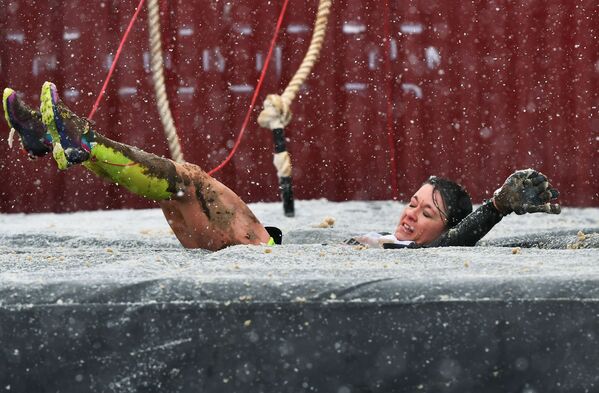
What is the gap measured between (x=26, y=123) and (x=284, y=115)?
1022 mm

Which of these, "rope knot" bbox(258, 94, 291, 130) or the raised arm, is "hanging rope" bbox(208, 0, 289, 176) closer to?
"rope knot" bbox(258, 94, 291, 130)

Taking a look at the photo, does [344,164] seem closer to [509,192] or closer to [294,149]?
[294,149]

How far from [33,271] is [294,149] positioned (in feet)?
6.12

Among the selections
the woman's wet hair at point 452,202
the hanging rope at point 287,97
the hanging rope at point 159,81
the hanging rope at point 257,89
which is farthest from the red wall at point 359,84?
the woman's wet hair at point 452,202

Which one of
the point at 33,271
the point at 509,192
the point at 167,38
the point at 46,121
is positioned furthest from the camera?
the point at 167,38

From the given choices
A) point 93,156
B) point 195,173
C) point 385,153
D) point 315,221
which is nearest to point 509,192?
point 195,173

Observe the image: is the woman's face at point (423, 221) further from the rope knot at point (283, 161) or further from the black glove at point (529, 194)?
the rope knot at point (283, 161)

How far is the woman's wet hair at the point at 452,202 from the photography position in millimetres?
1739

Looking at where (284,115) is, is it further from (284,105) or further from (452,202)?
(452,202)

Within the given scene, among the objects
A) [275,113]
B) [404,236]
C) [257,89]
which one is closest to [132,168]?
[404,236]

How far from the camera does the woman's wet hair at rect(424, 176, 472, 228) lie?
68.5 inches

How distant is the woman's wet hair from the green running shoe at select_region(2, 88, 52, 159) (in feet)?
2.44

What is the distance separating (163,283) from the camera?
936 millimetres

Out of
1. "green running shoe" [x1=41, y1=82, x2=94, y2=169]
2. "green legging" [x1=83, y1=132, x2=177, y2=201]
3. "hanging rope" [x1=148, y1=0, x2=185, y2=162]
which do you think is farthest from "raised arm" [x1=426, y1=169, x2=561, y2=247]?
"hanging rope" [x1=148, y1=0, x2=185, y2=162]
